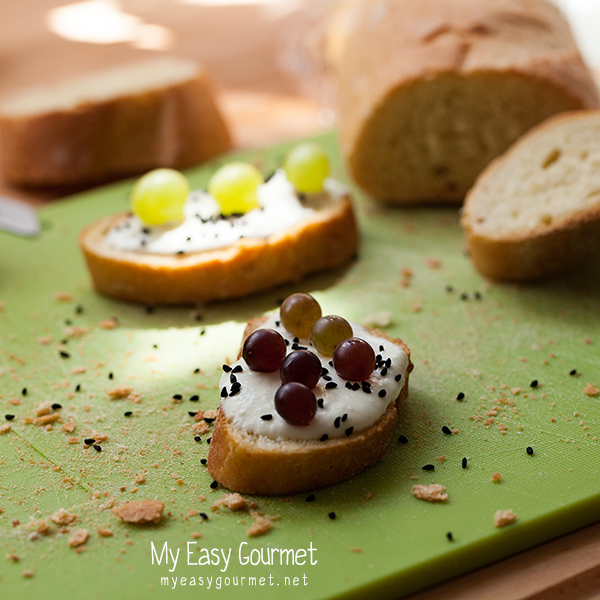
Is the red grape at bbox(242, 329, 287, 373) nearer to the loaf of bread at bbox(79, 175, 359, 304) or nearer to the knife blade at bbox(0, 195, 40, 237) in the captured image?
the loaf of bread at bbox(79, 175, 359, 304)

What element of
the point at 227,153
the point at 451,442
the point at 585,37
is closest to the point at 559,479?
the point at 451,442

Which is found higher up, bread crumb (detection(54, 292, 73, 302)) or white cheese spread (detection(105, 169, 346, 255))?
white cheese spread (detection(105, 169, 346, 255))

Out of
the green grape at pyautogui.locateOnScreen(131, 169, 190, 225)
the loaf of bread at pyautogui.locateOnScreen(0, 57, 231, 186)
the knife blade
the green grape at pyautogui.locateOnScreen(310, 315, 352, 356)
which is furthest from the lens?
the loaf of bread at pyautogui.locateOnScreen(0, 57, 231, 186)

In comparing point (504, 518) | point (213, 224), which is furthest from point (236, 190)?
point (504, 518)

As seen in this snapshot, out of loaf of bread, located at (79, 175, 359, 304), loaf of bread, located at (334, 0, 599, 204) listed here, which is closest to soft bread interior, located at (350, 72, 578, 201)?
loaf of bread, located at (334, 0, 599, 204)

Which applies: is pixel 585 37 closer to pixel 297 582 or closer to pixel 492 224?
pixel 492 224

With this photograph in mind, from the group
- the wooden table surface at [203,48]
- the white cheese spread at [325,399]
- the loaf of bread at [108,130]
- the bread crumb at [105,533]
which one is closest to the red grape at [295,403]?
the white cheese spread at [325,399]

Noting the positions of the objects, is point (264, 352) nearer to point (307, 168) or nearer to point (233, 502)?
point (233, 502)
